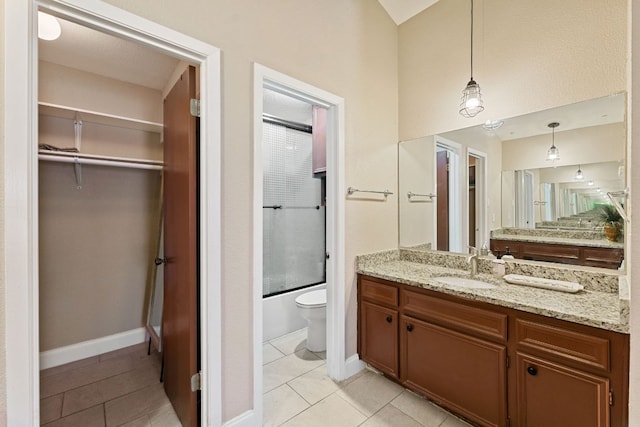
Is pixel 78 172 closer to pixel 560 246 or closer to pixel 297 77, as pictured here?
pixel 297 77

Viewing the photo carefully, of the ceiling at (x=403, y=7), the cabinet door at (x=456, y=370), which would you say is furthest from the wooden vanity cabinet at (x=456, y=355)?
the ceiling at (x=403, y=7)

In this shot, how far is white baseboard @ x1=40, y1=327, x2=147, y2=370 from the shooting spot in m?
2.30

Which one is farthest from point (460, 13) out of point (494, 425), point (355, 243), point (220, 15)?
point (494, 425)

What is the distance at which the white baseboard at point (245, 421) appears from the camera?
63.0 inches

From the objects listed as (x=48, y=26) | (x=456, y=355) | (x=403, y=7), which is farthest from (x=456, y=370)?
(x=48, y=26)

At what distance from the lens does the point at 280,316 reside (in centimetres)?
296

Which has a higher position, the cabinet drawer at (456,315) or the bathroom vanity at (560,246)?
the bathroom vanity at (560,246)

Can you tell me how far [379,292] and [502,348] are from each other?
0.84 meters

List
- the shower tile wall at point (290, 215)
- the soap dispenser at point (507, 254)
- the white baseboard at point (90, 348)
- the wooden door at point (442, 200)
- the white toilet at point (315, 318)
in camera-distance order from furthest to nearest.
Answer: the shower tile wall at point (290, 215)
the white toilet at point (315, 318)
the wooden door at point (442, 200)
the white baseboard at point (90, 348)
the soap dispenser at point (507, 254)

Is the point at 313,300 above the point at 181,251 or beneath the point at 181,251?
beneath

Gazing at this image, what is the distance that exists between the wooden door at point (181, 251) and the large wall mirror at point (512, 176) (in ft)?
6.00

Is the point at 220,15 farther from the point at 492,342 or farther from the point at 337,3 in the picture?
the point at 492,342

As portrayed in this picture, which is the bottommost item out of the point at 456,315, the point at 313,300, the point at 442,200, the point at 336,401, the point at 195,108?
the point at 336,401

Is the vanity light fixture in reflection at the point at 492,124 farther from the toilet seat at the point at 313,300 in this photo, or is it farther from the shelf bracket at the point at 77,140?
the shelf bracket at the point at 77,140
